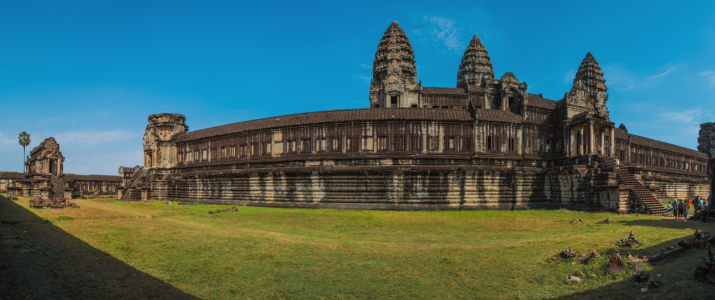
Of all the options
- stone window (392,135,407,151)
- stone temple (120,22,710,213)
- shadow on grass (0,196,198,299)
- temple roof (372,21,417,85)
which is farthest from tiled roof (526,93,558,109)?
shadow on grass (0,196,198,299)

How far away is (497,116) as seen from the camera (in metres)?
28.8

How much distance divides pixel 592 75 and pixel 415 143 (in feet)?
169

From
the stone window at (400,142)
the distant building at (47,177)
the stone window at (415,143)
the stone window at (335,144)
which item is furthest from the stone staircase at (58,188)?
the stone window at (415,143)

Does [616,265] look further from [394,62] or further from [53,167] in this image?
[53,167]

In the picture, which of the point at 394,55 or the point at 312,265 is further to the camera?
the point at 394,55

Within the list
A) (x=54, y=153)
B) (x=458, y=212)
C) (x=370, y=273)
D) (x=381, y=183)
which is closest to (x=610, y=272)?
(x=370, y=273)

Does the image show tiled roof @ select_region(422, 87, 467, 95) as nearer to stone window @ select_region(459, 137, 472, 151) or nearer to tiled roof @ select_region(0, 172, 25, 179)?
stone window @ select_region(459, 137, 472, 151)

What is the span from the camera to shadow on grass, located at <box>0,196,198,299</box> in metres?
6.56

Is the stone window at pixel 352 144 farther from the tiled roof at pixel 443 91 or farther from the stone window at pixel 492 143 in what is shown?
the tiled roof at pixel 443 91

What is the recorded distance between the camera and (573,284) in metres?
7.78

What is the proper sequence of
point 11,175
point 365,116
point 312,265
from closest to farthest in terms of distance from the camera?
point 312,265 < point 365,116 < point 11,175

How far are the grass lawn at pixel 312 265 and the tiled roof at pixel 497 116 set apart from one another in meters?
14.1

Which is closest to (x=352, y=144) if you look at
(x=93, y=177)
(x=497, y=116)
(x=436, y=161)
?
(x=436, y=161)

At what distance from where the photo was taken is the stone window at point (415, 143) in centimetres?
2800
